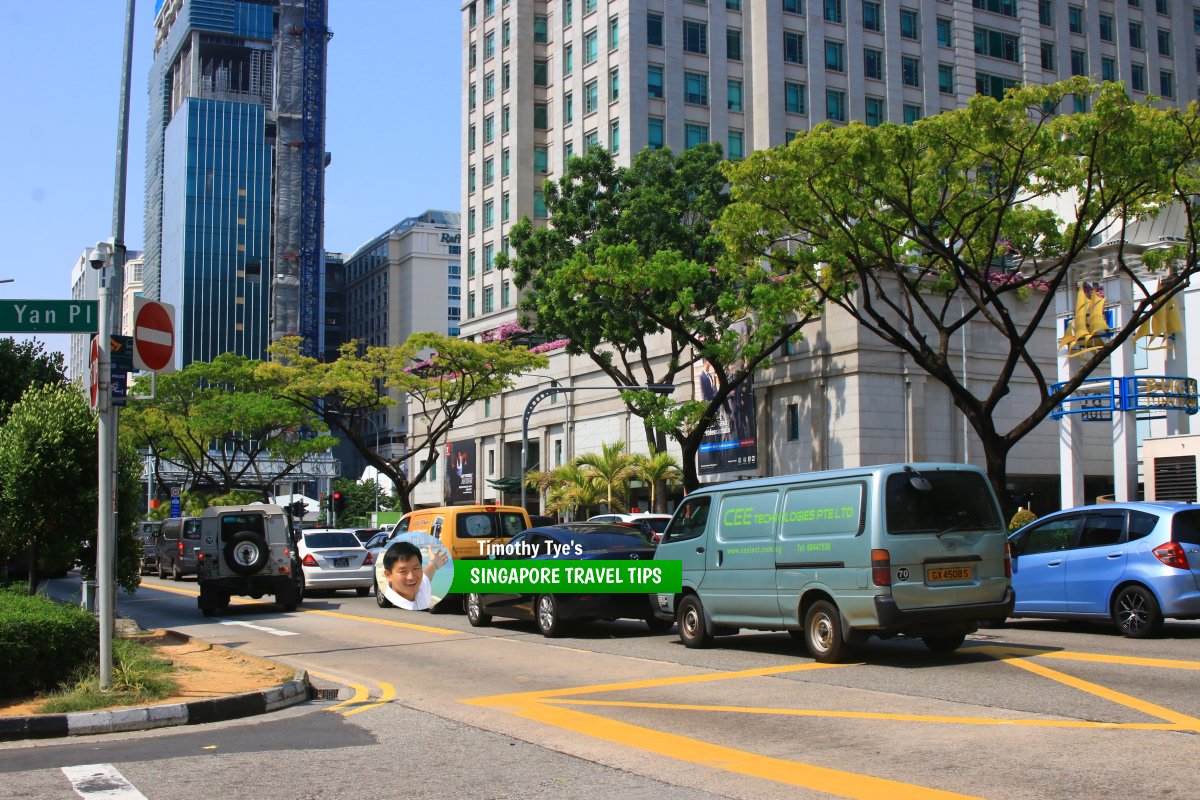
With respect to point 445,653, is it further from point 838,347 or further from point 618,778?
point 838,347

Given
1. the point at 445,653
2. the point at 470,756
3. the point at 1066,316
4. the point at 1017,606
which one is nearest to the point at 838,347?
the point at 1066,316

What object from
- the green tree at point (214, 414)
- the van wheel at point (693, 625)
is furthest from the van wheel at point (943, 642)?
the green tree at point (214, 414)

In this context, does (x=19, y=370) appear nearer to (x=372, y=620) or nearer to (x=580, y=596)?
(x=372, y=620)

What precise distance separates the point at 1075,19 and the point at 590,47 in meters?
30.2

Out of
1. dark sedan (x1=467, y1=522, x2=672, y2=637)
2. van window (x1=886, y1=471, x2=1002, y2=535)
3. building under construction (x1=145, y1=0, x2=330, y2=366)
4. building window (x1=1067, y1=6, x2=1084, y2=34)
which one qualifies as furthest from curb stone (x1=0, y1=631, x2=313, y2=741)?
building under construction (x1=145, y1=0, x2=330, y2=366)

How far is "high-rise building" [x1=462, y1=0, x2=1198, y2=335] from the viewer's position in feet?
209

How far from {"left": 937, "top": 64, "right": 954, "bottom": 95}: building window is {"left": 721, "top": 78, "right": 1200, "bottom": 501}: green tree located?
147 feet

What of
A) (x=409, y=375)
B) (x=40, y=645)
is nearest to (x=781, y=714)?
(x=40, y=645)

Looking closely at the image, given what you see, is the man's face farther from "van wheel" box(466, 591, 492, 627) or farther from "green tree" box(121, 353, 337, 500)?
"green tree" box(121, 353, 337, 500)

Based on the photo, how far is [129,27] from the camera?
50.8ft

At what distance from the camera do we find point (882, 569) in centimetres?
1177

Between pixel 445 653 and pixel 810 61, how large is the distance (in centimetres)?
5586

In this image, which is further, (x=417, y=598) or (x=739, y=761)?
(x=417, y=598)

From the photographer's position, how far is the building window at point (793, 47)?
6444 centimetres
